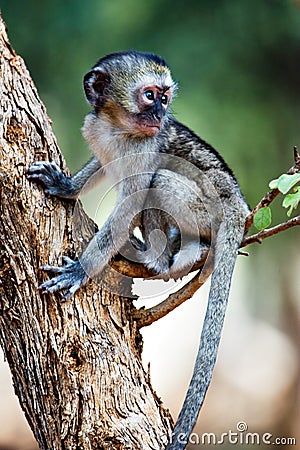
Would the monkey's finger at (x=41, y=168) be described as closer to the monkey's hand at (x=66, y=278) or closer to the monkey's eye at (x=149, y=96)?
the monkey's hand at (x=66, y=278)

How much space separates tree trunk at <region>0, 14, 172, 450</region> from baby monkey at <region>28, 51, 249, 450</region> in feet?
0.59

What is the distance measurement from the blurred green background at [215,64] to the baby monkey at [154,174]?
255 centimetres

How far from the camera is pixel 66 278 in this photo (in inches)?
93.7

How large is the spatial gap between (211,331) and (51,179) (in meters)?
0.79

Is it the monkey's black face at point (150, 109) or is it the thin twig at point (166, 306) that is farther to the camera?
the monkey's black face at point (150, 109)

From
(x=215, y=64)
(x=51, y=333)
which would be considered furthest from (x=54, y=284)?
(x=215, y=64)

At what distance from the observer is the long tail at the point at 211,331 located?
2.21 meters

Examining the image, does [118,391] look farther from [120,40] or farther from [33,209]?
[120,40]

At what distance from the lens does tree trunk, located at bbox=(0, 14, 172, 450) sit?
2324 mm

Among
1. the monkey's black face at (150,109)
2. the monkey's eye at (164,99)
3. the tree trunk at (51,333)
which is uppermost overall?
the monkey's eye at (164,99)

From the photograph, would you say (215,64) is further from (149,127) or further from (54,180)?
(54,180)

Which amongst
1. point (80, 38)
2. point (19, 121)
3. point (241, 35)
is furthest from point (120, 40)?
point (19, 121)

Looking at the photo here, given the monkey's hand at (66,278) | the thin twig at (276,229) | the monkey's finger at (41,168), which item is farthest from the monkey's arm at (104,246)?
the thin twig at (276,229)

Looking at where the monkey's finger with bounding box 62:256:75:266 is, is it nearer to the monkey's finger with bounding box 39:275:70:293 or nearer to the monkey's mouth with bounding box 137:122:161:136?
the monkey's finger with bounding box 39:275:70:293
